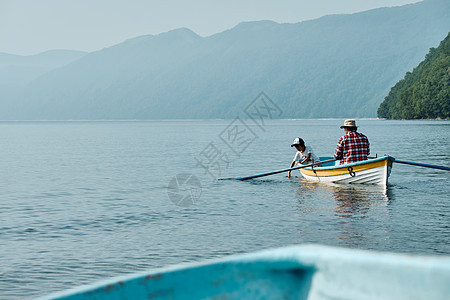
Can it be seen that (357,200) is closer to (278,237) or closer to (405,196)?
(405,196)

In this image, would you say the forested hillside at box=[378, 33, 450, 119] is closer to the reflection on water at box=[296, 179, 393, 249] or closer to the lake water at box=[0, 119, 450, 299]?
the lake water at box=[0, 119, 450, 299]

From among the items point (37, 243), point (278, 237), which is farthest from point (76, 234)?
point (278, 237)

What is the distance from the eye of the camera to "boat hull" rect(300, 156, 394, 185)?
17562 millimetres

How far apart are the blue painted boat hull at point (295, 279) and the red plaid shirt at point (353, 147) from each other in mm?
13822

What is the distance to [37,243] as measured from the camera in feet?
37.3

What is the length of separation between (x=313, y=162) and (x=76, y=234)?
10.3 m

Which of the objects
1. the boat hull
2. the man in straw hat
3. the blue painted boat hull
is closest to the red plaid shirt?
the man in straw hat

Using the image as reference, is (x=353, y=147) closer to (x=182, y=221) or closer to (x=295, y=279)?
(x=182, y=221)

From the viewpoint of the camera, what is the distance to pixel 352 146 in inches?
699

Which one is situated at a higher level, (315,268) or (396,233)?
(315,268)

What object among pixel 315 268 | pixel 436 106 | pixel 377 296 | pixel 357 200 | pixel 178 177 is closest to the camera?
pixel 377 296

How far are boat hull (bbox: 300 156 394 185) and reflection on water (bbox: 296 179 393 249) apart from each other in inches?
9.1

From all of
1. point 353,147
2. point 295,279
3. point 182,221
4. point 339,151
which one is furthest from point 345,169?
point 295,279

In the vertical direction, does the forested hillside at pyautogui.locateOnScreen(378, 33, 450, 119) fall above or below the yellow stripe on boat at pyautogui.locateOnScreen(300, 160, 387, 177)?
above
